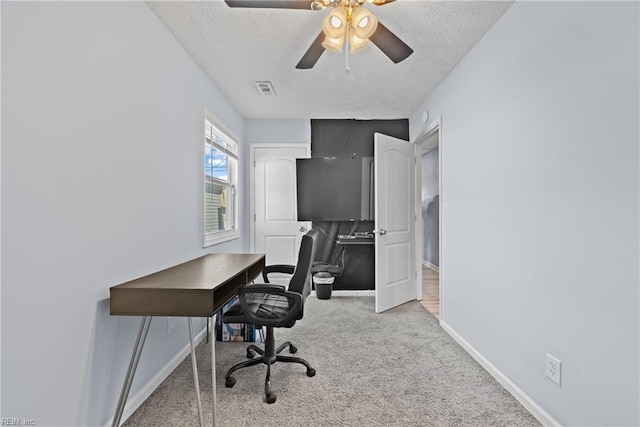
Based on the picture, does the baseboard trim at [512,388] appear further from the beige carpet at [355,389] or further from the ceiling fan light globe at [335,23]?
the ceiling fan light globe at [335,23]

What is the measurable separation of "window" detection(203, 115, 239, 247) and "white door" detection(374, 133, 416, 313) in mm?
1725

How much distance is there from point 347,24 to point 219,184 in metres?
2.30

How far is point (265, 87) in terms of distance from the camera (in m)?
3.37

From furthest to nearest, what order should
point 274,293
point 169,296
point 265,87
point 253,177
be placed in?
point 253,177, point 265,87, point 274,293, point 169,296

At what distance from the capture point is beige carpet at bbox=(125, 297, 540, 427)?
1.82 m

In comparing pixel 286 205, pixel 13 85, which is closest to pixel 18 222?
pixel 13 85

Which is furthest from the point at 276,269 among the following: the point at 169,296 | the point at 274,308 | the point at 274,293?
the point at 169,296

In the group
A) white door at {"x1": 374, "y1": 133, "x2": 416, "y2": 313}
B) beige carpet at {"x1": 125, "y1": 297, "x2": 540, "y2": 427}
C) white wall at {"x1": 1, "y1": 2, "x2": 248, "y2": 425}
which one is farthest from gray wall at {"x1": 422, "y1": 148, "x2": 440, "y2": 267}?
white wall at {"x1": 1, "y1": 2, "x2": 248, "y2": 425}

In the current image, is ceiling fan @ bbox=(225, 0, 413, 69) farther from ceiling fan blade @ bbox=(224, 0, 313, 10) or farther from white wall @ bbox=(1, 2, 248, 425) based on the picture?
white wall @ bbox=(1, 2, 248, 425)

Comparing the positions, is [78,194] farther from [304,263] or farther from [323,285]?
[323,285]

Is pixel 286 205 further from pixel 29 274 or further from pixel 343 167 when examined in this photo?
pixel 29 274

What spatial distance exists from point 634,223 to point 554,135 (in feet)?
2.03

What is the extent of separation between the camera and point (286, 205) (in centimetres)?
457

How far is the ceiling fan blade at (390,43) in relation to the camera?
1.82m
